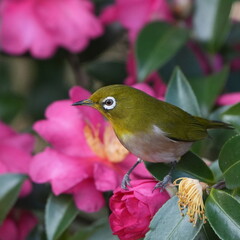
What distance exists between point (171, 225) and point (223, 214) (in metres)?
0.06

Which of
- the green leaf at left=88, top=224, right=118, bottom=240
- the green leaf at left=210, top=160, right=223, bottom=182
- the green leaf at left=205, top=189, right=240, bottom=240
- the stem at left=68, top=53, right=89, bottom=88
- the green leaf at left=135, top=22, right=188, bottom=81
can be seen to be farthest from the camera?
the stem at left=68, top=53, right=89, bottom=88

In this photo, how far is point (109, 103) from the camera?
69 cm

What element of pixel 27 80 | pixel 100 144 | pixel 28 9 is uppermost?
pixel 28 9

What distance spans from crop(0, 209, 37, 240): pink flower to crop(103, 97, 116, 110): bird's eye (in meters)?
0.32

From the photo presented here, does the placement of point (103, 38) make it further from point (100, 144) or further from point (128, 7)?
point (100, 144)

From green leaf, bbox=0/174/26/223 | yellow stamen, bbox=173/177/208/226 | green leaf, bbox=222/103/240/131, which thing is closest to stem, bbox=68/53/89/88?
green leaf, bbox=0/174/26/223

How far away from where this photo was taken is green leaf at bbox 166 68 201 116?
0.80 m

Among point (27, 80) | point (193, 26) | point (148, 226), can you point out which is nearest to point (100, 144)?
point (148, 226)

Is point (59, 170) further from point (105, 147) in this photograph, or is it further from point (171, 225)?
point (171, 225)

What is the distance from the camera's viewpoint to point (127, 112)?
27.5 inches

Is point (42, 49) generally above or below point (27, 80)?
above

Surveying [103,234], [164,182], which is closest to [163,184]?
[164,182]

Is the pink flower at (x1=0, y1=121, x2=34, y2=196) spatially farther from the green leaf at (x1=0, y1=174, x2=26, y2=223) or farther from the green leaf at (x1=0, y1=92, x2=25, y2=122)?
the green leaf at (x1=0, y1=92, x2=25, y2=122)

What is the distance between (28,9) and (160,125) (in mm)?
460
